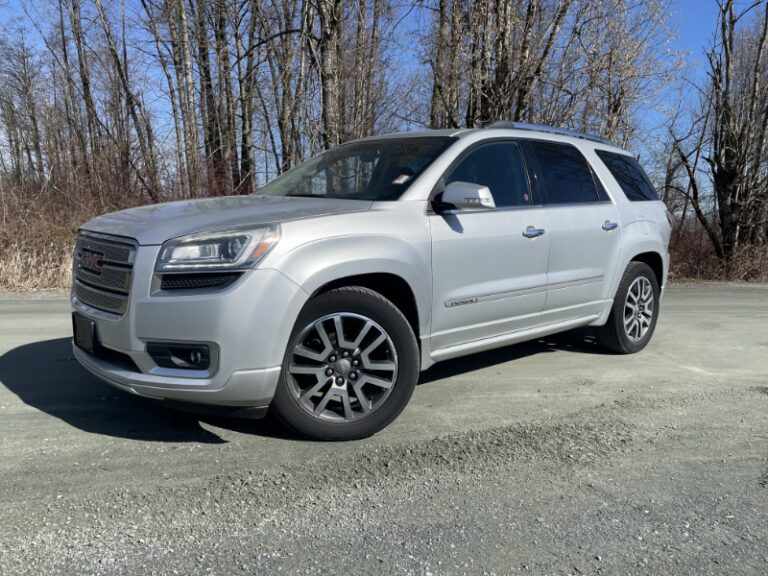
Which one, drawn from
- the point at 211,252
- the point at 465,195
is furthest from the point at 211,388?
the point at 465,195

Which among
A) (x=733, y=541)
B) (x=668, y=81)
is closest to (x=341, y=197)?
(x=733, y=541)

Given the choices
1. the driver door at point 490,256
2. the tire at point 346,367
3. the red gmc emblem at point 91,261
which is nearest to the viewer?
the tire at point 346,367

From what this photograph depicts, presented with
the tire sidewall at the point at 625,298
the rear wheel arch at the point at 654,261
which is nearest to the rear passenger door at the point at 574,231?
the tire sidewall at the point at 625,298

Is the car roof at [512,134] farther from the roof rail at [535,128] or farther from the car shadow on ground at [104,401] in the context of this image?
the car shadow on ground at [104,401]

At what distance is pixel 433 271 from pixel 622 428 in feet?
5.07

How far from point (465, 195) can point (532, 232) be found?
898mm

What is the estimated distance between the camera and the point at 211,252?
320 cm

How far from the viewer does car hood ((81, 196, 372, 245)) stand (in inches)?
130

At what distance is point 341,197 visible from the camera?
4.22 meters

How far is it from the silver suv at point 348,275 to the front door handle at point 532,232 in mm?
12

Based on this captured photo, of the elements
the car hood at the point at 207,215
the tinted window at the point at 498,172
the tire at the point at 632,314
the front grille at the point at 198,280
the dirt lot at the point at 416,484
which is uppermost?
the tinted window at the point at 498,172

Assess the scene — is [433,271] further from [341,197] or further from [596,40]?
[596,40]

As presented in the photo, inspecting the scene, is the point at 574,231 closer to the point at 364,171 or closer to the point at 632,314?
the point at 632,314

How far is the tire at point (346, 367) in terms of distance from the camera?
345 cm
